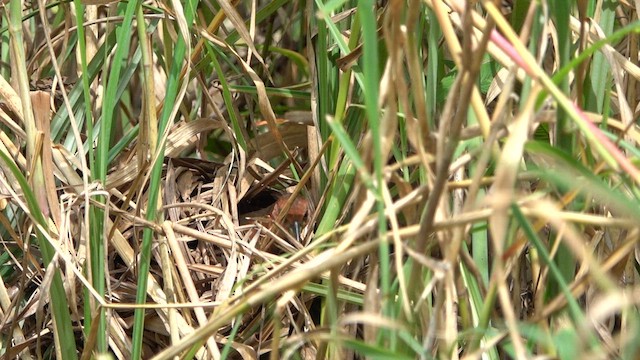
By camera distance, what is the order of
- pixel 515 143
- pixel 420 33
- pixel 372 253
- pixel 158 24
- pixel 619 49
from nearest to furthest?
pixel 515 143, pixel 372 253, pixel 420 33, pixel 619 49, pixel 158 24

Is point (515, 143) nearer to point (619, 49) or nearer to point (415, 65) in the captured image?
point (415, 65)

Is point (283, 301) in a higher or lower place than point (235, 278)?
higher

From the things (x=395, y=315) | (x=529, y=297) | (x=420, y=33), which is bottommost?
(x=529, y=297)

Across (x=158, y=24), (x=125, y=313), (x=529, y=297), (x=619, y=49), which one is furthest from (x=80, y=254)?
(x=619, y=49)

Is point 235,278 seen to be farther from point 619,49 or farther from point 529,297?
point 619,49

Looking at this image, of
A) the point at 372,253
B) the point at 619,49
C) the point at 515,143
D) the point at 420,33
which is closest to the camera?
the point at 515,143

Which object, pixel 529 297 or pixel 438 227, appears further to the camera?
pixel 529 297
